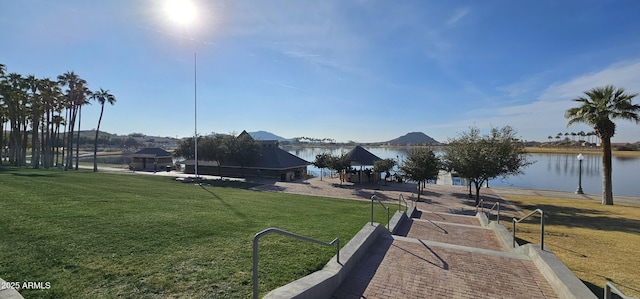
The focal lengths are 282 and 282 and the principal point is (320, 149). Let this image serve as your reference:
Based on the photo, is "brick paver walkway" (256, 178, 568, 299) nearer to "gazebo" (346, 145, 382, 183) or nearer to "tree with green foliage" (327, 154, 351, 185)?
"tree with green foliage" (327, 154, 351, 185)

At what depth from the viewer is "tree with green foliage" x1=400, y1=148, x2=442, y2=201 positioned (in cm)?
1888

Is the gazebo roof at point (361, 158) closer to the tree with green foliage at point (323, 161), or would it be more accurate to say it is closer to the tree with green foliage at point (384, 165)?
the tree with green foliage at point (384, 165)

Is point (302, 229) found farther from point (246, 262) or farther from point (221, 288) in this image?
point (221, 288)

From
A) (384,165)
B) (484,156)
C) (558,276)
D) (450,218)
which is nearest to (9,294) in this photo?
(558,276)

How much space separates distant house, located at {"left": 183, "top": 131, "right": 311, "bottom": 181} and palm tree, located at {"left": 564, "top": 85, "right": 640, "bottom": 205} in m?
25.0

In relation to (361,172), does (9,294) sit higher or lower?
higher

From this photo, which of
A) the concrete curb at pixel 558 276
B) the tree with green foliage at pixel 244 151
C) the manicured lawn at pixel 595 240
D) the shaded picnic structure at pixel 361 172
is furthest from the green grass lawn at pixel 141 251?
the tree with green foliage at pixel 244 151

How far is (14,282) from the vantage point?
344 centimetres

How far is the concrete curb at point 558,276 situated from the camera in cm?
404

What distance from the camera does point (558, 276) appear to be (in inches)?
177

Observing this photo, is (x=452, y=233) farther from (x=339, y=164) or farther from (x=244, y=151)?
(x=244, y=151)

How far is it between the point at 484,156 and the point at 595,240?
861 cm

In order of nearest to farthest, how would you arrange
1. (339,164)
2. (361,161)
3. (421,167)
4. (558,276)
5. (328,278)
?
(328,278) → (558,276) → (421,167) → (339,164) → (361,161)

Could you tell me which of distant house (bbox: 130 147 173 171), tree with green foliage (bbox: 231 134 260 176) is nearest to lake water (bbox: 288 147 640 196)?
tree with green foliage (bbox: 231 134 260 176)
